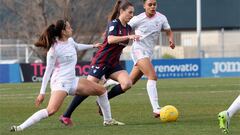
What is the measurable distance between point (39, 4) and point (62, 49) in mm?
34148

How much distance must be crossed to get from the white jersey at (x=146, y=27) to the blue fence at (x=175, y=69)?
2026 cm

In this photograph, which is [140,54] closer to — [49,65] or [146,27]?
[146,27]

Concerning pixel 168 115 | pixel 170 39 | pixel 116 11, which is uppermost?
pixel 116 11

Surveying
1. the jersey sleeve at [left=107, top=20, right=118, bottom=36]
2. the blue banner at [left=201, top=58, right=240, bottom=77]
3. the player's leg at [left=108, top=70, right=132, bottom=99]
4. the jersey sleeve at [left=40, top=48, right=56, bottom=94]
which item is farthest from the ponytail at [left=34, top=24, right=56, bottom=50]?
the blue banner at [left=201, top=58, right=240, bottom=77]

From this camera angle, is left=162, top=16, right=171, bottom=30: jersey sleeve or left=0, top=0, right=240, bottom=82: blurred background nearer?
left=162, top=16, right=171, bottom=30: jersey sleeve

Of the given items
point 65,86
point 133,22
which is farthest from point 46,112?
point 133,22

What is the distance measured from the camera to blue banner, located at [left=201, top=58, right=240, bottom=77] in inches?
1471

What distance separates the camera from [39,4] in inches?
1836

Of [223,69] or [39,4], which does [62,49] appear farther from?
[39,4]

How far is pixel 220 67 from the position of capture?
124 ft

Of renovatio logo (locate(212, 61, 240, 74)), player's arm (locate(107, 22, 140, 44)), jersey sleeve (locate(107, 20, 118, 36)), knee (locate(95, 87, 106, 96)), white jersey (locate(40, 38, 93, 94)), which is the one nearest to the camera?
white jersey (locate(40, 38, 93, 94))

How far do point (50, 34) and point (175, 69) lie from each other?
24670 millimetres

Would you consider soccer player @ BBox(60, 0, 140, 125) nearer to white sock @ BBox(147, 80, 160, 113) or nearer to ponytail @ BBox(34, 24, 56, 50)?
white sock @ BBox(147, 80, 160, 113)

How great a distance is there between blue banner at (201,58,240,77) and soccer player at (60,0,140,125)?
22615 millimetres
